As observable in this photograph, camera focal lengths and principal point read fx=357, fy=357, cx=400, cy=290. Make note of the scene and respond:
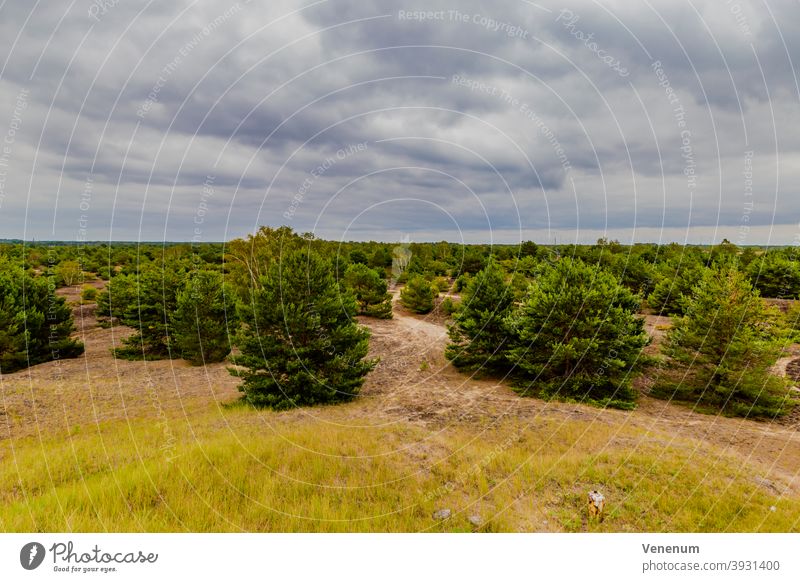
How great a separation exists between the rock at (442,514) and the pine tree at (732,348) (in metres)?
18.4

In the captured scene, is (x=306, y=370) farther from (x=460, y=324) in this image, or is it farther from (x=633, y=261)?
(x=633, y=261)

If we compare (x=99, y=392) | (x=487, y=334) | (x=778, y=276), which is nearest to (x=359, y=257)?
(x=487, y=334)

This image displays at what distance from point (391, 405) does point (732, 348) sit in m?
18.5

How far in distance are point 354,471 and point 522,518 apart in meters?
3.94

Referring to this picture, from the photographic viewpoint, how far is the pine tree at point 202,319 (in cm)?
2859

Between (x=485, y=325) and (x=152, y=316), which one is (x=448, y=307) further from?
(x=152, y=316)

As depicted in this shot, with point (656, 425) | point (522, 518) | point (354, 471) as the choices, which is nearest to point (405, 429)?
point (354, 471)

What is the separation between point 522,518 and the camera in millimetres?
7359

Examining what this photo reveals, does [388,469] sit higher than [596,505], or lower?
lower

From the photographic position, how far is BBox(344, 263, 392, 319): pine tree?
47.6 m

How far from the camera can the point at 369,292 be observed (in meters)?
48.0
